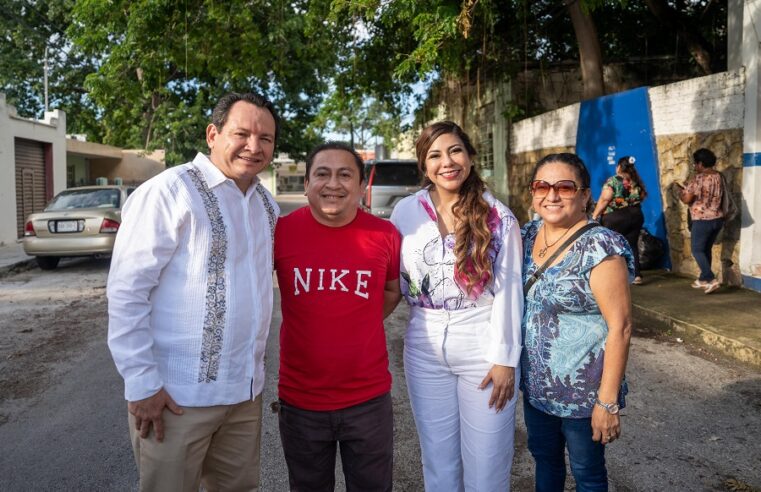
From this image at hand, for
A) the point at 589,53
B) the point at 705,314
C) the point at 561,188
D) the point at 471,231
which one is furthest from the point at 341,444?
the point at 589,53

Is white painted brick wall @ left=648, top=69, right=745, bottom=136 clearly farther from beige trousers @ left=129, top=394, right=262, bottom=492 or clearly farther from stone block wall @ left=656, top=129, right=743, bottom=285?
beige trousers @ left=129, top=394, right=262, bottom=492

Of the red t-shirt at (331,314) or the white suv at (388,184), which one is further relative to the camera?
the white suv at (388,184)

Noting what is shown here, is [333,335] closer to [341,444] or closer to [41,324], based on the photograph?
[341,444]

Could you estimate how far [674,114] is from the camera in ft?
27.8

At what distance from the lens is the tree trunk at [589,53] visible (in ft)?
35.9

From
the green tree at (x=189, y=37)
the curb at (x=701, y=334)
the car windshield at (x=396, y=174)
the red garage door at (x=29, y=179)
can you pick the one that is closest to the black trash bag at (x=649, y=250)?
the curb at (x=701, y=334)

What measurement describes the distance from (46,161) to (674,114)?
17459mm

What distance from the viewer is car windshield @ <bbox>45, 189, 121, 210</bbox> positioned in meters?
10.9

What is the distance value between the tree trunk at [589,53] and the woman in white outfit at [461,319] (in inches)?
381

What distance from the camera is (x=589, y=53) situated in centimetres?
1100

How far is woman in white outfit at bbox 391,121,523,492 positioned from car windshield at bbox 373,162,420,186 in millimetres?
10174

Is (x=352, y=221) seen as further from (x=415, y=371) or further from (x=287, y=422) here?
(x=287, y=422)

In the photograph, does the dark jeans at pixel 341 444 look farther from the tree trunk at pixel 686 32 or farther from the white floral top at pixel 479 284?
the tree trunk at pixel 686 32

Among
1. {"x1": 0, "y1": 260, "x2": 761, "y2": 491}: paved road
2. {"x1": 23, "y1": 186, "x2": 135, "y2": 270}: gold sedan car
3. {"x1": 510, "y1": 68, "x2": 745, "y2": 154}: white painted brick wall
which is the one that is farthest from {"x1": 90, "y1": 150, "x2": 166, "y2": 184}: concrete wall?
{"x1": 510, "y1": 68, "x2": 745, "y2": 154}: white painted brick wall
